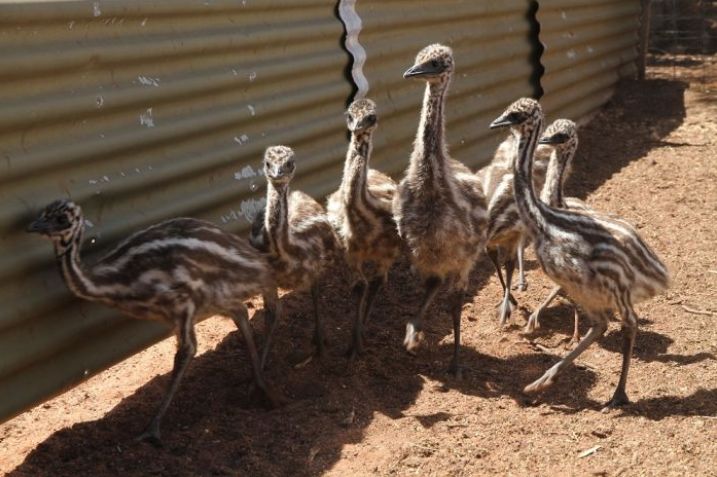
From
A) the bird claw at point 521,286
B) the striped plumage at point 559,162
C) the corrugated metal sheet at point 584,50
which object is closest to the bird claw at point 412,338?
the striped plumage at point 559,162

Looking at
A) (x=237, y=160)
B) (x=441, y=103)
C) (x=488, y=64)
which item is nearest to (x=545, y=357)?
(x=441, y=103)

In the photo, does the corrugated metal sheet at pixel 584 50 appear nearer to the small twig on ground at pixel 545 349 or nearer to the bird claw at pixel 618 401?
the small twig on ground at pixel 545 349

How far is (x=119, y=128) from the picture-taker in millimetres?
5773

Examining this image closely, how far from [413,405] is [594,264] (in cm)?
139

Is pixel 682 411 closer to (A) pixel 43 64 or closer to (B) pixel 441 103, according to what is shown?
(B) pixel 441 103

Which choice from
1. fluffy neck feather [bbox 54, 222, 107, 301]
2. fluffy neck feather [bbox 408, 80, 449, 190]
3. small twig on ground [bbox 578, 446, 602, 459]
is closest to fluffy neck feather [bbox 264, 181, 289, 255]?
fluffy neck feather [bbox 408, 80, 449, 190]

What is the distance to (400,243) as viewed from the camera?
6891 millimetres

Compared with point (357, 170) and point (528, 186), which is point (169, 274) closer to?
point (357, 170)

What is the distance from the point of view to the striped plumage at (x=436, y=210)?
260 inches

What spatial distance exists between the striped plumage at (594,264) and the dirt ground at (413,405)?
14.4 inches

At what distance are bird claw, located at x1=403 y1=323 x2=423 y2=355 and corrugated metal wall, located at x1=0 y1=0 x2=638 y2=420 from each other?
1392mm

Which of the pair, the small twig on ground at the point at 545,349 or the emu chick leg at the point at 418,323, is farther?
the small twig on ground at the point at 545,349

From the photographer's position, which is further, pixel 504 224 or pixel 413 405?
pixel 504 224

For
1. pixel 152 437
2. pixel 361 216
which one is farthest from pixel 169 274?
pixel 361 216
